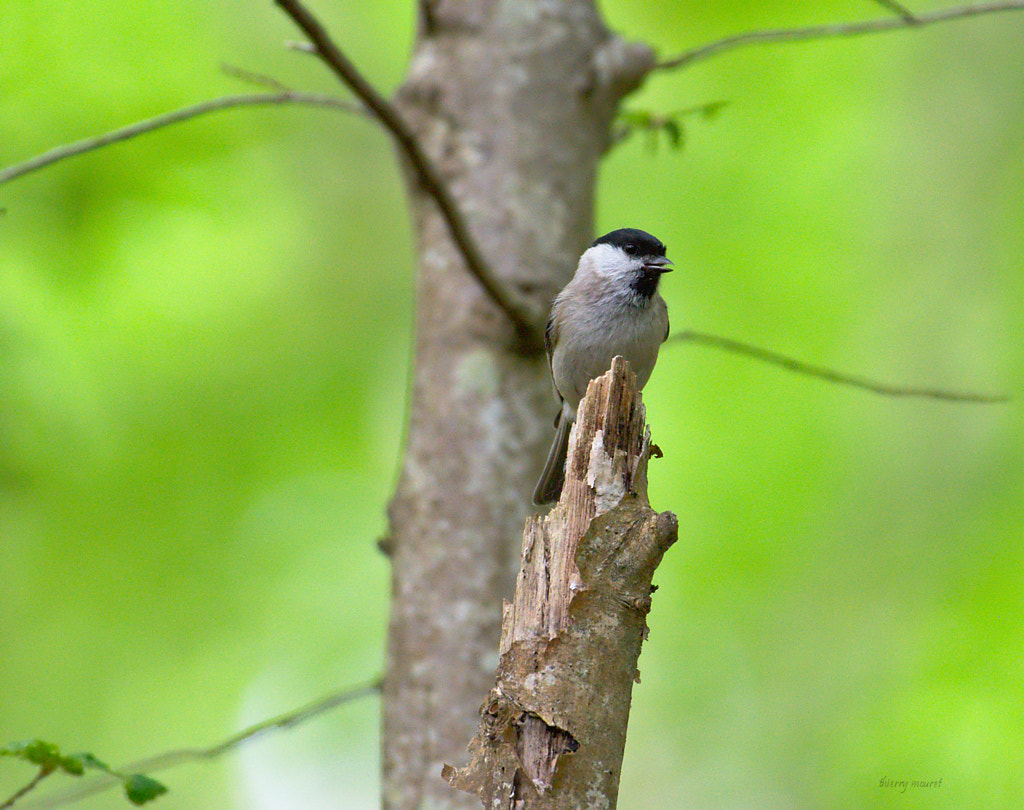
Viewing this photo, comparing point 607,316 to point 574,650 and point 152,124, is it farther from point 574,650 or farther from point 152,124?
point 574,650

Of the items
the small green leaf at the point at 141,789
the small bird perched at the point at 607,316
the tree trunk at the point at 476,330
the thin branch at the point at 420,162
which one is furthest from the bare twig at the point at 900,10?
the small green leaf at the point at 141,789

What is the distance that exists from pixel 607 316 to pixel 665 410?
2.78m

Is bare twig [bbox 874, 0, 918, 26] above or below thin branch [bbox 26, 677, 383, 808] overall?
above

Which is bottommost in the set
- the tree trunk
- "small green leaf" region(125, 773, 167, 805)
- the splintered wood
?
"small green leaf" region(125, 773, 167, 805)

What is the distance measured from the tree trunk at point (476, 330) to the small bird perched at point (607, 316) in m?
0.28

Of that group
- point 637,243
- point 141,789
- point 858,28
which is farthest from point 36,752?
point 858,28

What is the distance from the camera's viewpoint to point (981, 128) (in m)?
7.31

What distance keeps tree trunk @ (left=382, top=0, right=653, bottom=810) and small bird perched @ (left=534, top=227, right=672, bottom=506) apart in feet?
0.93

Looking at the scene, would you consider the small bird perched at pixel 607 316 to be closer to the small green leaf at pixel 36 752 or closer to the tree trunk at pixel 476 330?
the tree trunk at pixel 476 330

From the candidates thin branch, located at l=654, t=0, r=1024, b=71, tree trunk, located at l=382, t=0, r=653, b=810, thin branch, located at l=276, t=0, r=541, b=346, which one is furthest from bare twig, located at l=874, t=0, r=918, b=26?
thin branch, located at l=276, t=0, r=541, b=346

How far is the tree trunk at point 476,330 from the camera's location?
3406mm

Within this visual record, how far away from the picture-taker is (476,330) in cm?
383

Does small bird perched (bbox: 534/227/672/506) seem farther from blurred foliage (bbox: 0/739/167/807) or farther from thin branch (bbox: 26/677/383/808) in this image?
blurred foliage (bbox: 0/739/167/807)

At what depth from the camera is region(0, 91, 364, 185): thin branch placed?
3.05 m
